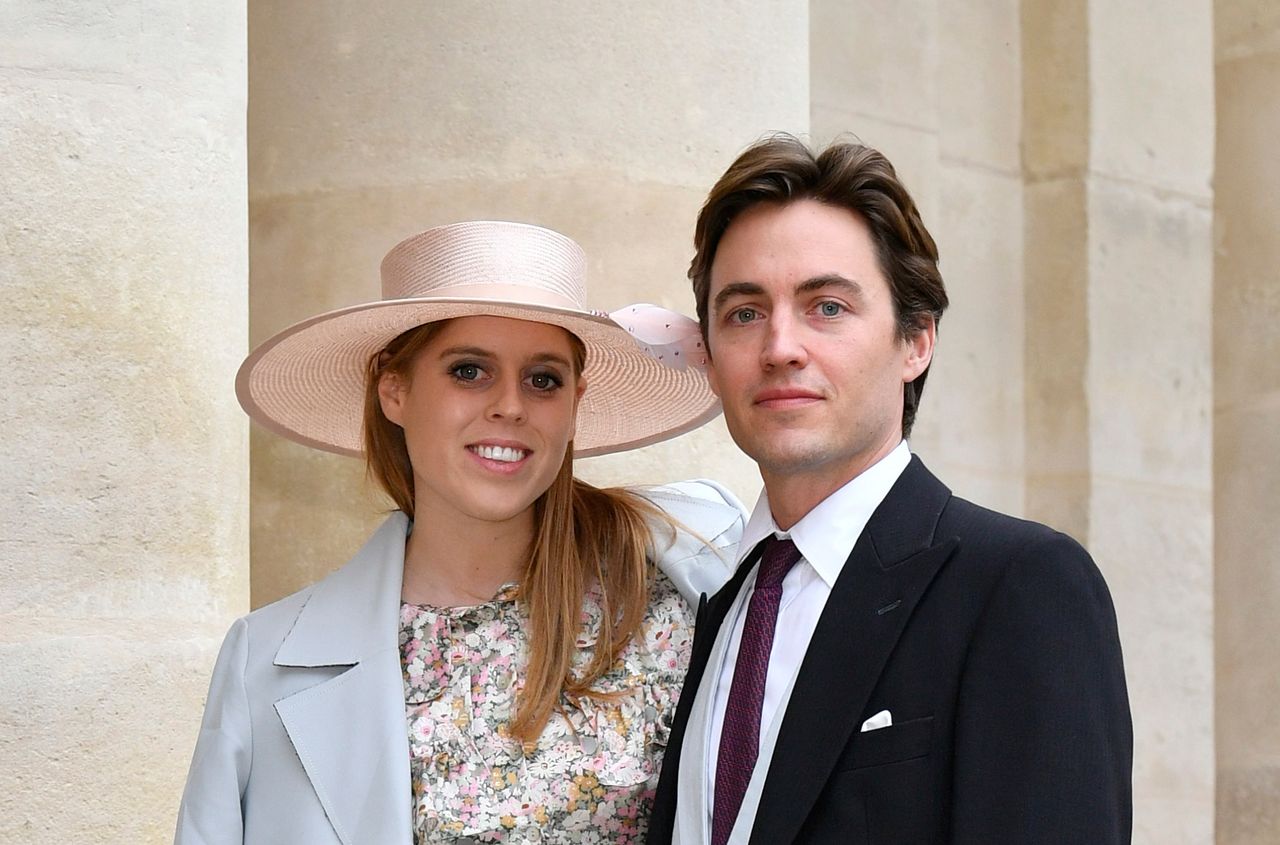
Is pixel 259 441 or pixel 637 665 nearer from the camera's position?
pixel 637 665

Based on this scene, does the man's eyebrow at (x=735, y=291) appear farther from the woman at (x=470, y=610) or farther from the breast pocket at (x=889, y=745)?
the breast pocket at (x=889, y=745)

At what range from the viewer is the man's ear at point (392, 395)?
3.09m

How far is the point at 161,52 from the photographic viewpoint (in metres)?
3.29

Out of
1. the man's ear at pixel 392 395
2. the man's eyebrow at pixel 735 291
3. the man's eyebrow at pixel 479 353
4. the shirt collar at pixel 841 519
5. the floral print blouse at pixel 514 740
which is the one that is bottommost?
the floral print blouse at pixel 514 740

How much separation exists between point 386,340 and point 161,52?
706mm

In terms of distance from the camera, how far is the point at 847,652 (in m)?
2.31

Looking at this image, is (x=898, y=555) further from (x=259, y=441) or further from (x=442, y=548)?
(x=259, y=441)

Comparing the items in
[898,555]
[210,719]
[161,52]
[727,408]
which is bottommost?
[210,719]

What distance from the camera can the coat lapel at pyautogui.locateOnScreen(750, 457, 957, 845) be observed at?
2.25 m

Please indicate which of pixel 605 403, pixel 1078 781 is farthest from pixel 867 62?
pixel 1078 781

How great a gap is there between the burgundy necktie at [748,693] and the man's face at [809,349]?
0.36 ft

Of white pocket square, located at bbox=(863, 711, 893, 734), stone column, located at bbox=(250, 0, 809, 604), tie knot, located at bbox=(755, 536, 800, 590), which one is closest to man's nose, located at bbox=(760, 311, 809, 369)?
tie knot, located at bbox=(755, 536, 800, 590)

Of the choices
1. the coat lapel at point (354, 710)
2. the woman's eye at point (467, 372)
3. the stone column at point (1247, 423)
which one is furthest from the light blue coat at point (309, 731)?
the stone column at point (1247, 423)

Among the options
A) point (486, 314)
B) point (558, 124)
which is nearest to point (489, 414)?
point (486, 314)
